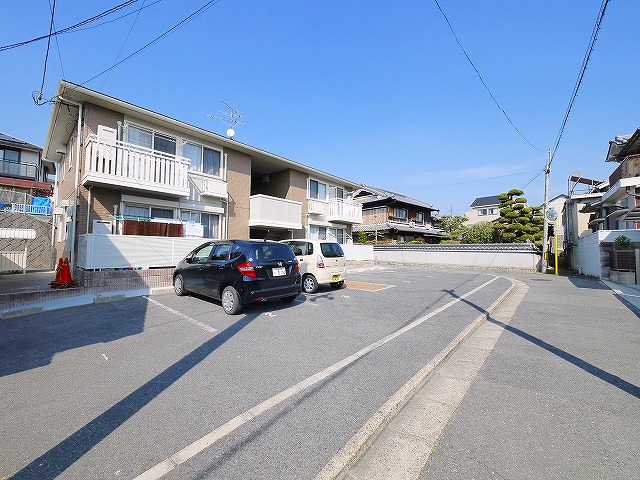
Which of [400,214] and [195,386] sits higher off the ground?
[400,214]

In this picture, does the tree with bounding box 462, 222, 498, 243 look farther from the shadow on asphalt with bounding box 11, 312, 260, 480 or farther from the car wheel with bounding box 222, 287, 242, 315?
the shadow on asphalt with bounding box 11, 312, 260, 480

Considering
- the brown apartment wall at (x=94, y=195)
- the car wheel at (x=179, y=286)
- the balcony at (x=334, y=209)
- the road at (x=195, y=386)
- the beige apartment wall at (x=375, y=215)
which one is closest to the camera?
the road at (x=195, y=386)

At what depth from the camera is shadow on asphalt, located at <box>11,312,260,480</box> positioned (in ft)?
6.31

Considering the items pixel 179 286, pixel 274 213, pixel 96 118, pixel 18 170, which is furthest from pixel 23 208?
pixel 179 286

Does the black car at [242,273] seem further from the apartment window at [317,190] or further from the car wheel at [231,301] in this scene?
the apartment window at [317,190]

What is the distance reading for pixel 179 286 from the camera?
757 cm

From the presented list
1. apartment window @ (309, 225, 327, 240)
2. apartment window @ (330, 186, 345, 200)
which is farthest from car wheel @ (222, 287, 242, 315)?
apartment window @ (330, 186, 345, 200)

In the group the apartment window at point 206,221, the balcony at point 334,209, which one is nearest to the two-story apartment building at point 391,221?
the balcony at point 334,209

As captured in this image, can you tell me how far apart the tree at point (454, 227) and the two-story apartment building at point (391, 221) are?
1.20 m

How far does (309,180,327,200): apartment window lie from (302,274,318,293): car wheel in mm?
8388

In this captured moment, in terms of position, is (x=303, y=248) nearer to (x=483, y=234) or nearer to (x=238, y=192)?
Answer: (x=238, y=192)

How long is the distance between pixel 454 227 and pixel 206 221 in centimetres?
2979

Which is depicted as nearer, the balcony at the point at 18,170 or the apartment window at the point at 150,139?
the apartment window at the point at 150,139

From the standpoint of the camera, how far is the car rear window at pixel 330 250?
9148mm
